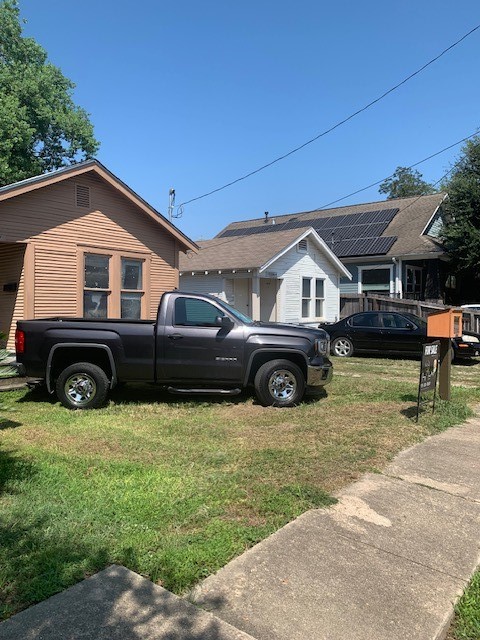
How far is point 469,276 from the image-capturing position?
79.4ft

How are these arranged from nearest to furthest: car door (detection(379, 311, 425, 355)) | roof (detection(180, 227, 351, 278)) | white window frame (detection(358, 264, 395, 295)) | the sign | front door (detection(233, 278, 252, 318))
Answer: the sign → car door (detection(379, 311, 425, 355)) → roof (detection(180, 227, 351, 278)) → front door (detection(233, 278, 252, 318)) → white window frame (detection(358, 264, 395, 295))

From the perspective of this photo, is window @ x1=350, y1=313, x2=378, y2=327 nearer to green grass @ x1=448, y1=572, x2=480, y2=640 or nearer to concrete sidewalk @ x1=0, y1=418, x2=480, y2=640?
concrete sidewalk @ x1=0, y1=418, x2=480, y2=640

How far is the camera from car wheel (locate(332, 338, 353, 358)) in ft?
49.4

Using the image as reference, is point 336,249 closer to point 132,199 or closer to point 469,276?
point 469,276

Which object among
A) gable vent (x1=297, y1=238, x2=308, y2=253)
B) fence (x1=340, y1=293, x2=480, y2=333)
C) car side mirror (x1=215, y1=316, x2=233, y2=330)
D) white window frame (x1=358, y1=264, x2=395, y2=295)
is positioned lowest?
car side mirror (x1=215, y1=316, x2=233, y2=330)

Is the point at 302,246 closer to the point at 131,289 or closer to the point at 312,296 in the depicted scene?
the point at 312,296

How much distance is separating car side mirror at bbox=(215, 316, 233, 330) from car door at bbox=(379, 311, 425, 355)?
26.0 ft

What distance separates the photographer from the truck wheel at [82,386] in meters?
7.48

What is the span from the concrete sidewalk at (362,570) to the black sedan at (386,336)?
31.6ft

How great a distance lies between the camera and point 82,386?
7.55 metres

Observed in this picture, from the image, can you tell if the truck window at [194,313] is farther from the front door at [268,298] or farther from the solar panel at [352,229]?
→ the solar panel at [352,229]

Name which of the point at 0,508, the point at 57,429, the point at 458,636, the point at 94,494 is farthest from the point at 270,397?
the point at 458,636

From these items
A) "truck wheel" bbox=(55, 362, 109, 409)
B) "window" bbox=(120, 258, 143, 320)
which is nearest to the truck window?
"truck wheel" bbox=(55, 362, 109, 409)

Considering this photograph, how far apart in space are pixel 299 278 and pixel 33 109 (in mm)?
17918
